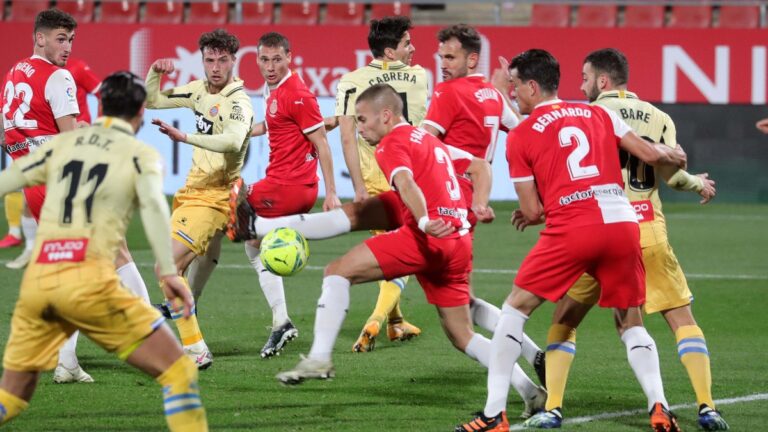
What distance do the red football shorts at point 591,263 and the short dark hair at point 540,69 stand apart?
807 mm

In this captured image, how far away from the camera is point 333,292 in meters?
6.70

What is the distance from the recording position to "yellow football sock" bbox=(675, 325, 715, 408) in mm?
6676

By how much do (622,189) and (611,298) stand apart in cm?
59

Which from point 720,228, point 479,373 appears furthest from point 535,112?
point 720,228

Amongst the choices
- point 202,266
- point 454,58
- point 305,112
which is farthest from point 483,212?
point 202,266

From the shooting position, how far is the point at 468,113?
25.9ft

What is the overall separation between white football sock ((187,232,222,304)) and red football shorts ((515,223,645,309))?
3.48 metres

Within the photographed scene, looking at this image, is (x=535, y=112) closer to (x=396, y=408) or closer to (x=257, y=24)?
(x=396, y=408)

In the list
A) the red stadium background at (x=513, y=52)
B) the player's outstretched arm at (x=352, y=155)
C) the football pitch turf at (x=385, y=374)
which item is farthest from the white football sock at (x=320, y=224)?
the red stadium background at (x=513, y=52)

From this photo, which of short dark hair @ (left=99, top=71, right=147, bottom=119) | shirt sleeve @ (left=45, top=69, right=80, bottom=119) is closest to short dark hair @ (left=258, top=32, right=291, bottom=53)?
shirt sleeve @ (left=45, top=69, right=80, bottom=119)

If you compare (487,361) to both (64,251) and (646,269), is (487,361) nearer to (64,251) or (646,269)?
(646,269)

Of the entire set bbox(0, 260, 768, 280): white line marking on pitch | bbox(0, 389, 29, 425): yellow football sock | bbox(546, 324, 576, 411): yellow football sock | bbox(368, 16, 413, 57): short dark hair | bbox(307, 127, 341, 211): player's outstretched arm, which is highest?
bbox(368, 16, 413, 57): short dark hair

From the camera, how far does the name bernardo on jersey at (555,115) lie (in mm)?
6324

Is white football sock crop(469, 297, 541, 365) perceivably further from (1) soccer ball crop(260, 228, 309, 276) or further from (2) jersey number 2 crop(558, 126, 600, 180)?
(2) jersey number 2 crop(558, 126, 600, 180)
